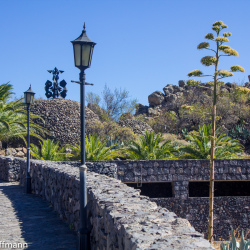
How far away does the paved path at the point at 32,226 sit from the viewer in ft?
23.5

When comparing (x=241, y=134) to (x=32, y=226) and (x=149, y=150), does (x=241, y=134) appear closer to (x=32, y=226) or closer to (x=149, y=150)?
(x=149, y=150)

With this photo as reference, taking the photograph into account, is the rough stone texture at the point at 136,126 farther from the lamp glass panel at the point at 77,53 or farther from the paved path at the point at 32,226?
the lamp glass panel at the point at 77,53

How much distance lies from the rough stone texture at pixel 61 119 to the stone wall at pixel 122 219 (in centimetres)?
1793

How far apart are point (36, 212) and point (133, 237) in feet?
22.9

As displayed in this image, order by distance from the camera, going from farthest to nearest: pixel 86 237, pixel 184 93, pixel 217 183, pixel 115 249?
pixel 184 93, pixel 217 183, pixel 86 237, pixel 115 249

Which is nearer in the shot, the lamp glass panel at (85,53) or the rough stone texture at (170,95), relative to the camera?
the lamp glass panel at (85,53)

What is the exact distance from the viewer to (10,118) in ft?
76.1

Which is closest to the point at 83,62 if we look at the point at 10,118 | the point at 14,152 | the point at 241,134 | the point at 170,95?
the point at 10,118

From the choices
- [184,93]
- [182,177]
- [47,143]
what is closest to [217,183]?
[182,177]

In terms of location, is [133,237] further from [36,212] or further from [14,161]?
[14,161]

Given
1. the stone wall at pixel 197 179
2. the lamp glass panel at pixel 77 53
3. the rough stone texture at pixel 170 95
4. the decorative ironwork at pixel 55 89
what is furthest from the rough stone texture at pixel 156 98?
the lamp glass panel at pixel 77 53

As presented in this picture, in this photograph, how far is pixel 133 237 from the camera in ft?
11.7

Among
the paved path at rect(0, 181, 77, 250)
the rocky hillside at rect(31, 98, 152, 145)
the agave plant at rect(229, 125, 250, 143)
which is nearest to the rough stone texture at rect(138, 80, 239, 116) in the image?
the agave plant at rect(229, 125, 250, 143)

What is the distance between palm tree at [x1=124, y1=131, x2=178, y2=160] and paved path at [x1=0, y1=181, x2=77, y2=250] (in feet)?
25.7
